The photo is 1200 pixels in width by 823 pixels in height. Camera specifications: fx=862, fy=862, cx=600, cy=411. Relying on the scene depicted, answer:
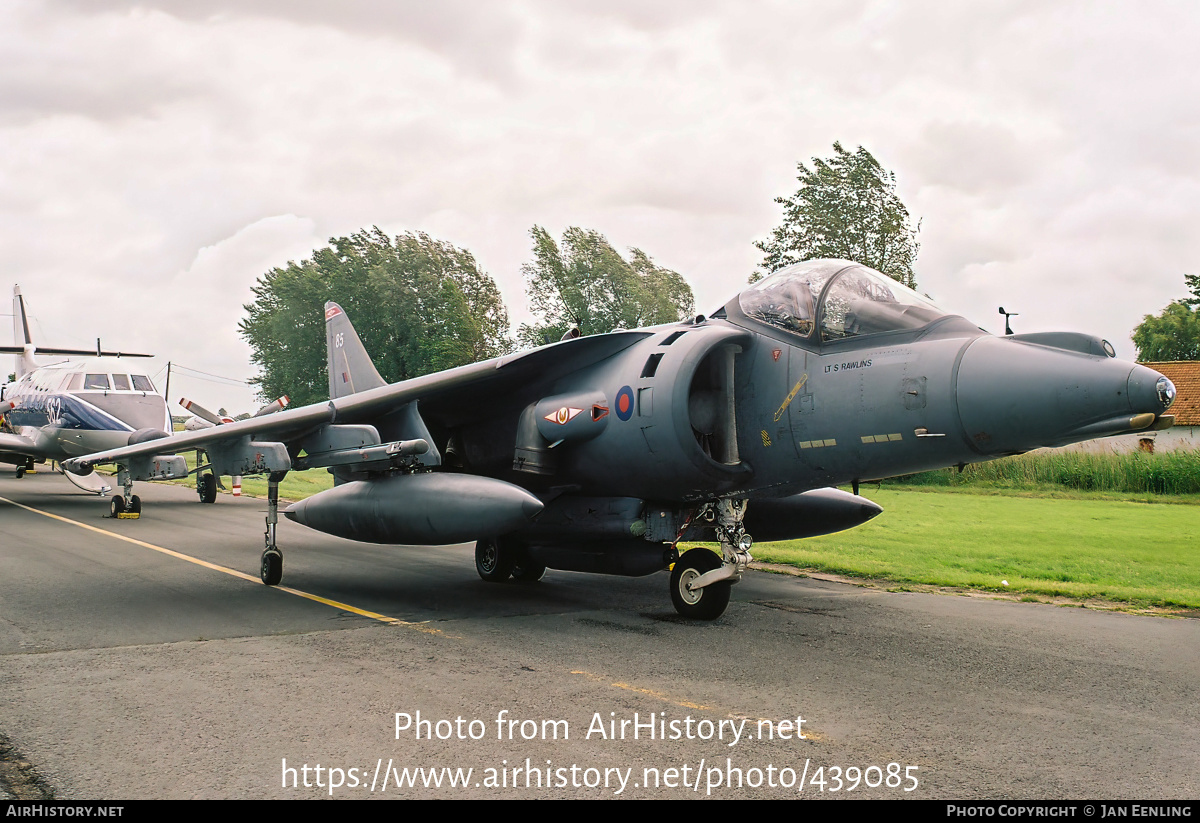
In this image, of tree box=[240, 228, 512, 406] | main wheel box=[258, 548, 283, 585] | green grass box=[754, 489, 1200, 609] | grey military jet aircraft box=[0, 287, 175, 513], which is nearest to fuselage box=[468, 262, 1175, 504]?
main wheel box=[258, 548, 283, 585]

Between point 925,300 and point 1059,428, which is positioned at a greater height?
point 925,300

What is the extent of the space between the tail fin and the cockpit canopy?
23.2 ft

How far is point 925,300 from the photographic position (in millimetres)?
7516

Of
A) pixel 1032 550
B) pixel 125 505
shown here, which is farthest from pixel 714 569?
pixel 125 505

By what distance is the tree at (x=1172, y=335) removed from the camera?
6234cm

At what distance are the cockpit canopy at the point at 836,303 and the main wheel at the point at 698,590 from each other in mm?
2310

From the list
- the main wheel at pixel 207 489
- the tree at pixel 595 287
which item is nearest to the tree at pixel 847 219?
the tree at pixel 595 287

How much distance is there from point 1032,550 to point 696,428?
8.83m

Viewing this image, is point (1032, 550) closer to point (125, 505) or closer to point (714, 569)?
point (714, 569)
